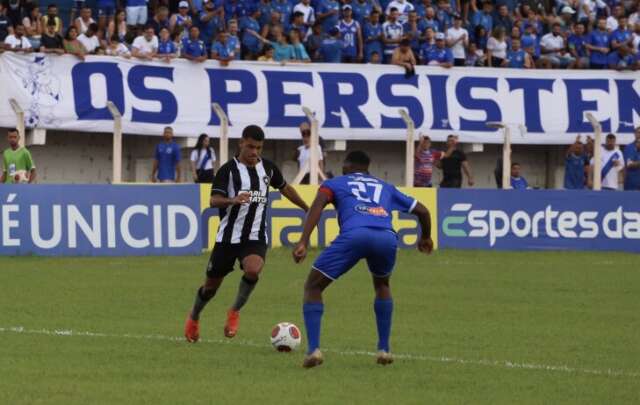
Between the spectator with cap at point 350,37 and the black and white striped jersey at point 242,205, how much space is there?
18090 millimetres

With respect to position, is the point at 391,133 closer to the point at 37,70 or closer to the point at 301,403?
the point at 37,70

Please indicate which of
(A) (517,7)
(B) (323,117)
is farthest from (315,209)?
(A) (517,7)

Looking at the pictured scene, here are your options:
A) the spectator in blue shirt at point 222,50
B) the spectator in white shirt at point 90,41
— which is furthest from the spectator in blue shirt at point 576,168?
the spectator in white shirt at point 90,41

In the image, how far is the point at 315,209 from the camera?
1170cm

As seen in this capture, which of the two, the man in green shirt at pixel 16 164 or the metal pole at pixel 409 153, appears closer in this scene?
the man in green shirt at pixel 16 164

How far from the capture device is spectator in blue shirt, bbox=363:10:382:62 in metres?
31.9

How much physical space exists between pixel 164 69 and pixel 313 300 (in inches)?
719

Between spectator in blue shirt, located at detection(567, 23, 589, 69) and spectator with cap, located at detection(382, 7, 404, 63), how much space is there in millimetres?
4562

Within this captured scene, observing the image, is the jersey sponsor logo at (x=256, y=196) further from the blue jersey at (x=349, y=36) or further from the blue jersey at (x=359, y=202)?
the blue jersey at (x=349, y=36)

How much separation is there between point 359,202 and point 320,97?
19265 millimetres

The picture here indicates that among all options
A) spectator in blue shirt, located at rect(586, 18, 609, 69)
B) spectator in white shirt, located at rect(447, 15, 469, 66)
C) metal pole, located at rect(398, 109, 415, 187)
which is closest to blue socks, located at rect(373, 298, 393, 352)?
metal pole, located at rect(398, 109, 415, 187)

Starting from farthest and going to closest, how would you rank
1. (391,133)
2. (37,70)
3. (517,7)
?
(517,7)
(391,133)
(37,70)

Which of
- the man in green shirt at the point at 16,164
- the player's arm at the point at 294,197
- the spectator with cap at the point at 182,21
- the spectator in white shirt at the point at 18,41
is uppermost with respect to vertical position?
the spectator with cap at the point at 182,21

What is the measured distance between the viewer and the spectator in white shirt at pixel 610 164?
30.7 meters
